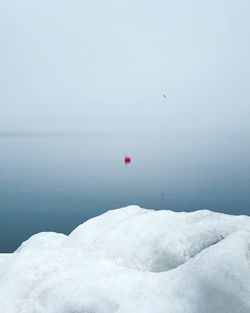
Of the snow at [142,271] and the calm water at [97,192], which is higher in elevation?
the snow at [142,271]

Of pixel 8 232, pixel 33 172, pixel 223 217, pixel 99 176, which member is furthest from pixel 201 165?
pixel 223 217

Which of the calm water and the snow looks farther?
the calm water

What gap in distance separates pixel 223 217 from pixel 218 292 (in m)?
6.78

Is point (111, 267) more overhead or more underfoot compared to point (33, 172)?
more overhead

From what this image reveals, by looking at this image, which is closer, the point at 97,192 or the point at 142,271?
the point at 142,271

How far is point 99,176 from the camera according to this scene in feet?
322

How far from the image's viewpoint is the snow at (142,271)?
11023 mm

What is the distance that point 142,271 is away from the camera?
14266mm

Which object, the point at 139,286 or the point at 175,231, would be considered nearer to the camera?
the point at 139,286

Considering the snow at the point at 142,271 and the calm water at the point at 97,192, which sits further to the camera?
the calm water at the point at 97,192

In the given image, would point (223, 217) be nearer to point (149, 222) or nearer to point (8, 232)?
point (149, 222)

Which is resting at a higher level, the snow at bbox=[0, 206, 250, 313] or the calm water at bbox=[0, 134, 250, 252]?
the snow at bbox=[0, 206, 250, 313]

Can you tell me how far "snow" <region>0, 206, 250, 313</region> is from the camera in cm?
1102

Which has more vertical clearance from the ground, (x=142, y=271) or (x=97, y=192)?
(x=142, y=271)
